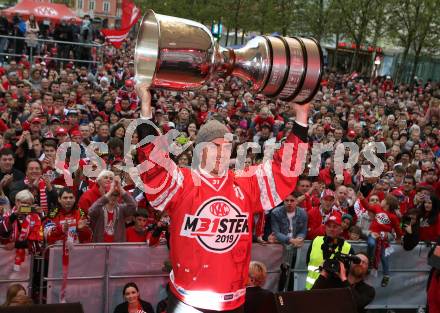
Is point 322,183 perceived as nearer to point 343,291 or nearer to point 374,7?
point 343,291

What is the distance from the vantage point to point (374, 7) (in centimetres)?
2903

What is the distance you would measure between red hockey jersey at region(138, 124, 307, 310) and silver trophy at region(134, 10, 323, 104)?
0.35 m

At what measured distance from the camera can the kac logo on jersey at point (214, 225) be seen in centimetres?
333

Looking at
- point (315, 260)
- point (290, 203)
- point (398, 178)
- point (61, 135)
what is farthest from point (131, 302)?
point (398, 178)

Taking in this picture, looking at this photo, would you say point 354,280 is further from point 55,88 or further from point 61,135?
point 55,88

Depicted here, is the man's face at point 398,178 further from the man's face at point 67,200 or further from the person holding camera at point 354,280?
the man's face at point 67,200

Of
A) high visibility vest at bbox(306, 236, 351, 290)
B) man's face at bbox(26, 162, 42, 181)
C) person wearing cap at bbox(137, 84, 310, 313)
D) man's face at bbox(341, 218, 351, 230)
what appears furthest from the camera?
man's face at bbox(341, 218, 351, 230)

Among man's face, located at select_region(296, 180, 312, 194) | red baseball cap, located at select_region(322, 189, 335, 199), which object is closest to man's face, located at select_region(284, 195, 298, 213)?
man's face, located at select_region(296, 180, 312, 194)

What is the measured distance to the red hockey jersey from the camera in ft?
10.9

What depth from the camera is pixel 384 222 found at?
23.7 ft

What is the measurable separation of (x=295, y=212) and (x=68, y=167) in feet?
9.21

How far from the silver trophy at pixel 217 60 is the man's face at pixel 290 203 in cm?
360

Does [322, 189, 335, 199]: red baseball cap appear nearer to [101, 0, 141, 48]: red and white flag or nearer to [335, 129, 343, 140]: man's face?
[335, 129, 343, 140]: man's face

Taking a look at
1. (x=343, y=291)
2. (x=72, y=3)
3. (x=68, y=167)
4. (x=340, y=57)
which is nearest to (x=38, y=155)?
(x=68, y=167)
